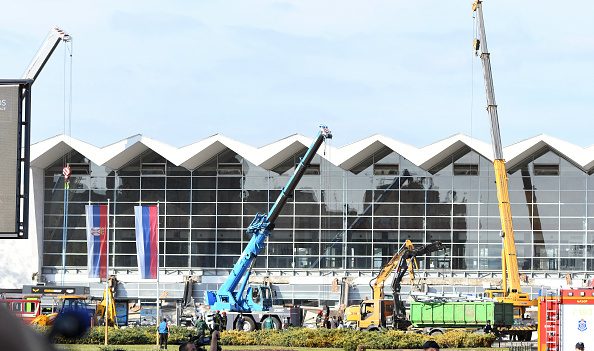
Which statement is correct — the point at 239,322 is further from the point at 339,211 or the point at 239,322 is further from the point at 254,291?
the point at 339,211

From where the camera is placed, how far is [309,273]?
64.5 metres

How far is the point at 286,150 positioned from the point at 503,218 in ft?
52.2

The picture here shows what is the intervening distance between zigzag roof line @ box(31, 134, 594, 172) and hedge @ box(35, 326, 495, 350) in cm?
2320

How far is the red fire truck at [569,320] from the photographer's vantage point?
21859 mm

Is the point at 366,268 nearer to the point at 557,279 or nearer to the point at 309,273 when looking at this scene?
the point at 309,273

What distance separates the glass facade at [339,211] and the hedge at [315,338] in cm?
2399

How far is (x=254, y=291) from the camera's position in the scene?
50344 mm

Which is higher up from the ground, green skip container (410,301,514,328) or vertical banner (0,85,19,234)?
vertical banner (0,85,19,234)

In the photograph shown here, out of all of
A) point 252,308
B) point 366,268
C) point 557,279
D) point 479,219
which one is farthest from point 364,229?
point 252,308

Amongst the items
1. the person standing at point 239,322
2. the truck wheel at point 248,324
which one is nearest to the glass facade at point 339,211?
the truck wheel at point 248,324

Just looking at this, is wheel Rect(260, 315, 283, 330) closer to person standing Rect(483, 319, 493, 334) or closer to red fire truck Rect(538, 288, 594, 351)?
person standing Rect(483, 319, 493, 334)

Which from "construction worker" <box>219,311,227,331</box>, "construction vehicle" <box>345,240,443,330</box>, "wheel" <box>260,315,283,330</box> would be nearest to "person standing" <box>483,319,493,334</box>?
"construction vehicle" <box>345,240,443,330</box>

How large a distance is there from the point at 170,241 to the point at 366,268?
418 inches

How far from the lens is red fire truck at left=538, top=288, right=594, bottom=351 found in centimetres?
2186
